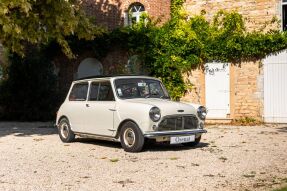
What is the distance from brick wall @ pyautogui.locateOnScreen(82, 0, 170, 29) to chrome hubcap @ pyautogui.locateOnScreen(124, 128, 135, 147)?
12410mm

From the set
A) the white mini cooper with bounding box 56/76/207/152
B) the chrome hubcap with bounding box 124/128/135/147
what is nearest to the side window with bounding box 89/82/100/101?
the white mini cooper with bounding box 56/76/207/152

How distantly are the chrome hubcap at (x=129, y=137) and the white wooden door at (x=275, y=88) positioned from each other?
925 centimetres

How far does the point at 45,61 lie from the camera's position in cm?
2248

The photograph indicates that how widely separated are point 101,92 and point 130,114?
141cm

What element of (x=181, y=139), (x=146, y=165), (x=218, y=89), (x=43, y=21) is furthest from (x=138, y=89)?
(x=218, y=89)

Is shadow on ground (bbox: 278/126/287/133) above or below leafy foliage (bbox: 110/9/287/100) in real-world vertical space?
below

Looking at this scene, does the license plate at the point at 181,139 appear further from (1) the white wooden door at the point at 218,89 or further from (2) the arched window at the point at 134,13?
(2) the arched window at the point at 134,13

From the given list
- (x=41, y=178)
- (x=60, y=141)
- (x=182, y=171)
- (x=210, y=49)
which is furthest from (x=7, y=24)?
(x=210, y=49)

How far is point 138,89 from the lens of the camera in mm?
11102

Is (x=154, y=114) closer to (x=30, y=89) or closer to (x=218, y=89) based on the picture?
(x=218, y=89)

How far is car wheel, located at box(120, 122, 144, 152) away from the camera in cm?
1007

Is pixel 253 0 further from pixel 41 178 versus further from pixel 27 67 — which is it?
pixel 41 178

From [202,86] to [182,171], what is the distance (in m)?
11.5

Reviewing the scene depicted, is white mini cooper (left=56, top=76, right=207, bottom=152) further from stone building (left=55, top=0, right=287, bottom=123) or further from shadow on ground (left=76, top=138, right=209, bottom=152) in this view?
stone building (left=55, top=0, right=287, bottom=123)
